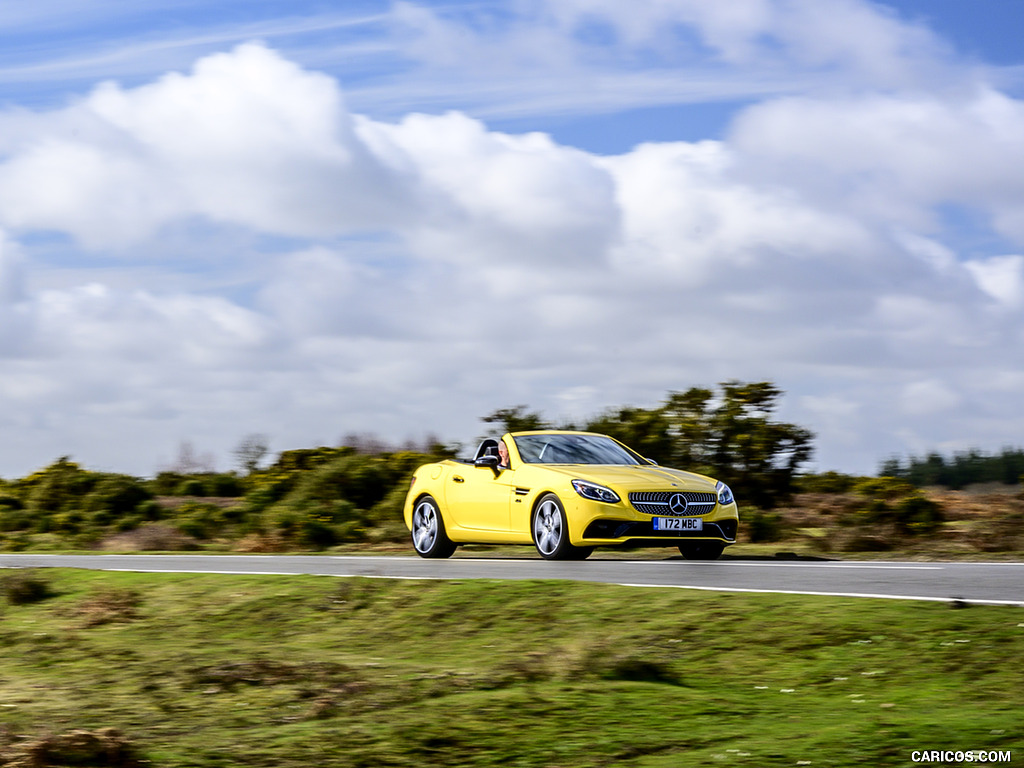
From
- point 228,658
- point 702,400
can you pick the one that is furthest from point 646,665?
point 702,400

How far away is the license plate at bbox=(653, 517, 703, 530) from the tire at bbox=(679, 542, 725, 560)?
1.16 feet

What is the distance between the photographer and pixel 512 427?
2641cm

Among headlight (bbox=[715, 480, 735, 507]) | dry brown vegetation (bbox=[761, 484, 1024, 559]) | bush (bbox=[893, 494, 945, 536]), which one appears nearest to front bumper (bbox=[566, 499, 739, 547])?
headlight (bbox=[715, 480, 735, 507])

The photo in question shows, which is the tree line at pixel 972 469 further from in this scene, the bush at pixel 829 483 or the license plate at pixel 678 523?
the license plate at pixel 678 523

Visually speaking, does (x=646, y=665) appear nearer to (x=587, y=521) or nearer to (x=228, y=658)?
(x=228, y=658)

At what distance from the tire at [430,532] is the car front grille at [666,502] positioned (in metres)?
3.28

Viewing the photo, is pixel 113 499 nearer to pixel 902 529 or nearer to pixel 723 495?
pixel 902 529

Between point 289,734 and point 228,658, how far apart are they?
2805mm

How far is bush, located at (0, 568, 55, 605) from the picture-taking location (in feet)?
46.9

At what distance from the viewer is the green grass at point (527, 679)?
6.73 meters

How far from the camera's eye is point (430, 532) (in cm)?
1817

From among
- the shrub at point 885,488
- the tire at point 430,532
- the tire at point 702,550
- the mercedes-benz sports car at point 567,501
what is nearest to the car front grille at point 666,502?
the mercedes-benz sports car at point 567,501

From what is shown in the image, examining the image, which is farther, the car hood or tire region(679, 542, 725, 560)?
tire region(679, 542, 725, 560)

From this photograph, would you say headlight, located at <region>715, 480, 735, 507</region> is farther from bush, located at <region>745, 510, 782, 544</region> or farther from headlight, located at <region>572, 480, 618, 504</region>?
bush, located at <region>745, 510, 782, 544</region>
